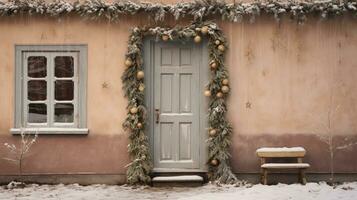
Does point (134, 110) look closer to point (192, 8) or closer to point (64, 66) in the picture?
point (64, 66)

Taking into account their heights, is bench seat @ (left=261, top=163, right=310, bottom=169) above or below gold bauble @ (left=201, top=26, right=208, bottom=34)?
below

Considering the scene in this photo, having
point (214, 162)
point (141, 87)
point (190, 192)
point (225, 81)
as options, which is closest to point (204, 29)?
point (225, 81)

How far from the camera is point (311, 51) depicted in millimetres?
9930

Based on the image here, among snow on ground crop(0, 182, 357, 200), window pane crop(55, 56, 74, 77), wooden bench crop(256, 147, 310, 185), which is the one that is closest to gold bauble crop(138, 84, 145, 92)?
window pane crop(55, 56, 74, 77)

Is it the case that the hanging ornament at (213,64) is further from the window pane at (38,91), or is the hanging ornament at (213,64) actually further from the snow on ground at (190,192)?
the window pane at (38,91)

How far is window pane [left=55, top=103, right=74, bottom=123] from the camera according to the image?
10.0m

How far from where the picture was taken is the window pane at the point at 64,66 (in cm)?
999

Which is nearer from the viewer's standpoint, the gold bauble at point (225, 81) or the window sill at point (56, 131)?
the gold bauble at point (225, 81)

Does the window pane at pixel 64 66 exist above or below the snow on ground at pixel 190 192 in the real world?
above

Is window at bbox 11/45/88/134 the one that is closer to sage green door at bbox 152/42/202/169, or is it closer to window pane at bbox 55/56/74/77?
window pane at bbox 55/56/74/77

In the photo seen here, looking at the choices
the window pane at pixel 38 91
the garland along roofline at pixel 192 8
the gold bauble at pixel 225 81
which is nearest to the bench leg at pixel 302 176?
the gold bauble at pixel 225 81

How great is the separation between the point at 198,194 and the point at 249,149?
1.47 m

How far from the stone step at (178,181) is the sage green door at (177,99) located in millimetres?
321

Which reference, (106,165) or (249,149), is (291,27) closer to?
(249,149)
